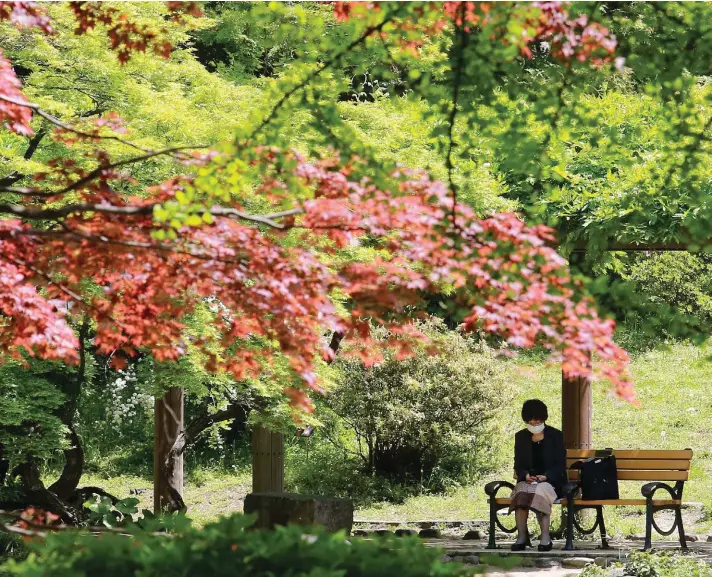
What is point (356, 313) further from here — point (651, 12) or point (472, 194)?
point (472, 194)

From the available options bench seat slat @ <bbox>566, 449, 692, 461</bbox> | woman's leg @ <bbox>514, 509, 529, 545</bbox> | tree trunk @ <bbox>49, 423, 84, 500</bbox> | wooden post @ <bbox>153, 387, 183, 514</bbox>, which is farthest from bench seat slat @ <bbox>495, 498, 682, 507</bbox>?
tree trunk @ <bbox>49, 423, 84, 500</bbox>

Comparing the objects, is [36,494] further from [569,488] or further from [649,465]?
[649,465]

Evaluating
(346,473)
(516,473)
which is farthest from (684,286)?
(516,473)

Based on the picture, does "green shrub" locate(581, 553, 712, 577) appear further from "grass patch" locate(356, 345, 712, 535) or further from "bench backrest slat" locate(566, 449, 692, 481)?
"grass patch" locate(356, 345, 712, 535)

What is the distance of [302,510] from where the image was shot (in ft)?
25.3

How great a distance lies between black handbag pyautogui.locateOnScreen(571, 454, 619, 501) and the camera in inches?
351

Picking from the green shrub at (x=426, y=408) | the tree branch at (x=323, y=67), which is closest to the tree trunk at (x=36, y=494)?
the green shrub at (x=426, y=408)

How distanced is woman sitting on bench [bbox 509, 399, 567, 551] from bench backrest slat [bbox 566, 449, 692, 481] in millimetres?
795

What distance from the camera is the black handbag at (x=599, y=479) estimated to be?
891 cm

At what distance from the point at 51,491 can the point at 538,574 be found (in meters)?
5.62

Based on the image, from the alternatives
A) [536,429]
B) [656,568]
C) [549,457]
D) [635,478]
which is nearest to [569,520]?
[549,457]

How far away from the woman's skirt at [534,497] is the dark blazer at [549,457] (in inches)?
A: 3.0

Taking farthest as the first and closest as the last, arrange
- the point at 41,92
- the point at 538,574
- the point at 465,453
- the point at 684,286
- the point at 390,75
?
the point at 684,286, the point at 465,453, the point at 41,92, the point at 538,574, the point at 390,75

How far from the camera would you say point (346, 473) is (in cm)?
1405
